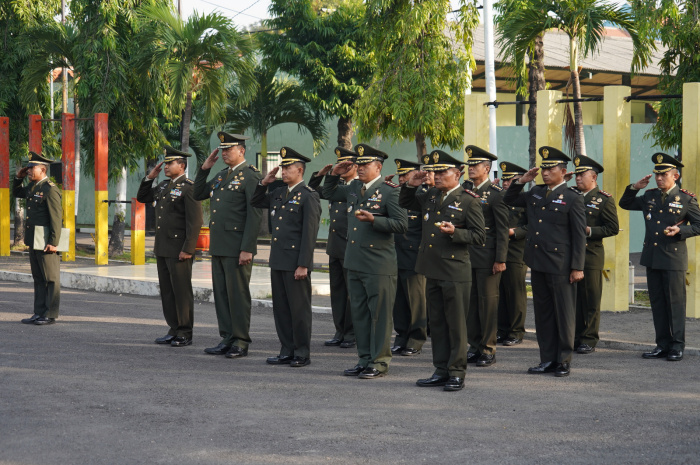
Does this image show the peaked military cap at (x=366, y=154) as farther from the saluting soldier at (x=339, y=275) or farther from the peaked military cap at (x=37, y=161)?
the peaked military cap at (x=37, y=161)

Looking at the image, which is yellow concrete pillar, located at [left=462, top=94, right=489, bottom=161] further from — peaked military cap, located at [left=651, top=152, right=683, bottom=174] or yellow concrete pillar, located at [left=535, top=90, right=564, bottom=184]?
peaked military cap, located at [left=651, top=152, right=683, bottom=174]

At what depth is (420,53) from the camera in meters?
17.9

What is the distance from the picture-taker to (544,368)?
26.5ft

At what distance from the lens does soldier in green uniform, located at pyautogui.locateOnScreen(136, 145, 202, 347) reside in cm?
934

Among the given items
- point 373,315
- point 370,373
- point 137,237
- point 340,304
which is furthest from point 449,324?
point 137,237

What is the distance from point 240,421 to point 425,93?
12.8m

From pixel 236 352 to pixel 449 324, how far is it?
2400mm

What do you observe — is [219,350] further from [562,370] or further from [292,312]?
[562,370]

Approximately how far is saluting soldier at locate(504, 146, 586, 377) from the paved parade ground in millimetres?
335

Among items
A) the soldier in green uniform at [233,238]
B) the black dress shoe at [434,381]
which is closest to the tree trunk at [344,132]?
the soldier in green uniform at [233,238]

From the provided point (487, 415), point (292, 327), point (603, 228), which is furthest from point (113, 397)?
point (603, 228)

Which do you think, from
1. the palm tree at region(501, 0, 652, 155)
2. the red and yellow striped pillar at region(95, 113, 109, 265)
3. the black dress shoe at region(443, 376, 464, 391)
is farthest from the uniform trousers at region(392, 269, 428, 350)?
the red and yellow striped pillar at region(95, 113, 109, 265)

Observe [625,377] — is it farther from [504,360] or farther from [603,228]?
[603,228]

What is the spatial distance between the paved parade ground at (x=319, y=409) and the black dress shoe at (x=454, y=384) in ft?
0.27
